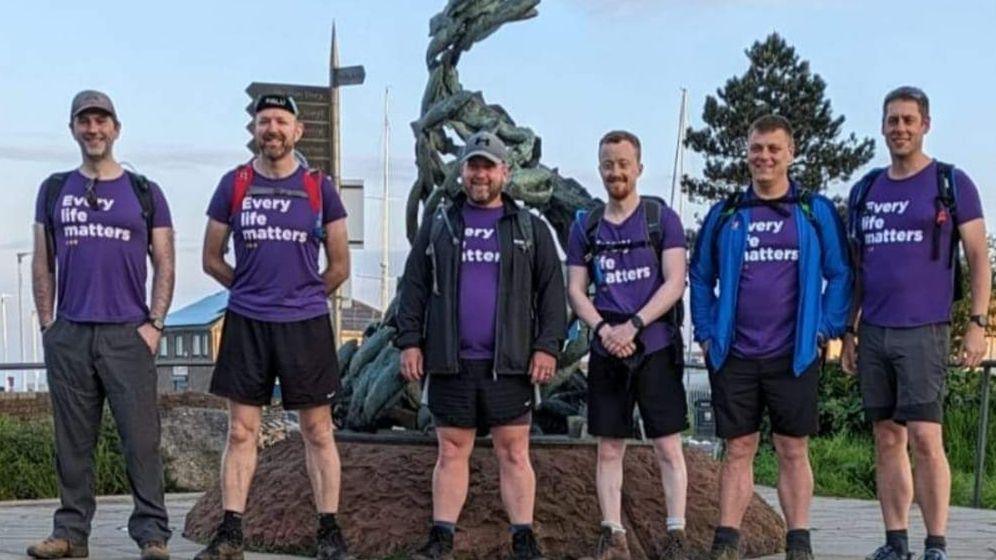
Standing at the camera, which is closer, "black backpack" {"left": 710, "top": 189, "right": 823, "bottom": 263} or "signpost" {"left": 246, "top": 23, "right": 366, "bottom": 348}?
"black backpack" {"left": 710, "top": 189, "right": 823, "bottom": 263}

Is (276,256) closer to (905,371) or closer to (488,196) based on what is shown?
(488,196)

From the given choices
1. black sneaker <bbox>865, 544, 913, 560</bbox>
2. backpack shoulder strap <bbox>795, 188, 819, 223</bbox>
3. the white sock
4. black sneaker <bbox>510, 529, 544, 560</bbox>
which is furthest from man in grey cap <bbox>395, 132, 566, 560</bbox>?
black sneaker <bbox>865, 544, 913, 560</bbox>

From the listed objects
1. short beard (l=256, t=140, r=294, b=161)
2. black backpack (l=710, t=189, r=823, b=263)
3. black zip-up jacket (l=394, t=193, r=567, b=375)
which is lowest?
black zip-up jacket (l=394, t=193, r=567, b=375)

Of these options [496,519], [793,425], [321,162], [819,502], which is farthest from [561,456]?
[321,162]

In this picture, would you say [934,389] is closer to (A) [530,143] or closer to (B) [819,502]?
(A) [530,143]

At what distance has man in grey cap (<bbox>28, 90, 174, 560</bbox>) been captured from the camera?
6.19 metres

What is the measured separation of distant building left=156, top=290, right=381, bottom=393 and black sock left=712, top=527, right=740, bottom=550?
32.2 feet

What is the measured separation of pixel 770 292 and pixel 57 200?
9.59 feet

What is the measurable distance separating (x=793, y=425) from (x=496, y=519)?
1.40 metres

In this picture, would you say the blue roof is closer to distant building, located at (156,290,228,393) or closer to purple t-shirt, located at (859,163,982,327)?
distant building, located at (156,290,228,393)

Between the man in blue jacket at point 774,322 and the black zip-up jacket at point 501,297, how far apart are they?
2.06 feet

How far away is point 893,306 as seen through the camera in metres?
5.97

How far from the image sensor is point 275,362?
597 centimetres

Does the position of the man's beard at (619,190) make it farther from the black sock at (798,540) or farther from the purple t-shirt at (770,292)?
the black sock at (798,540)
